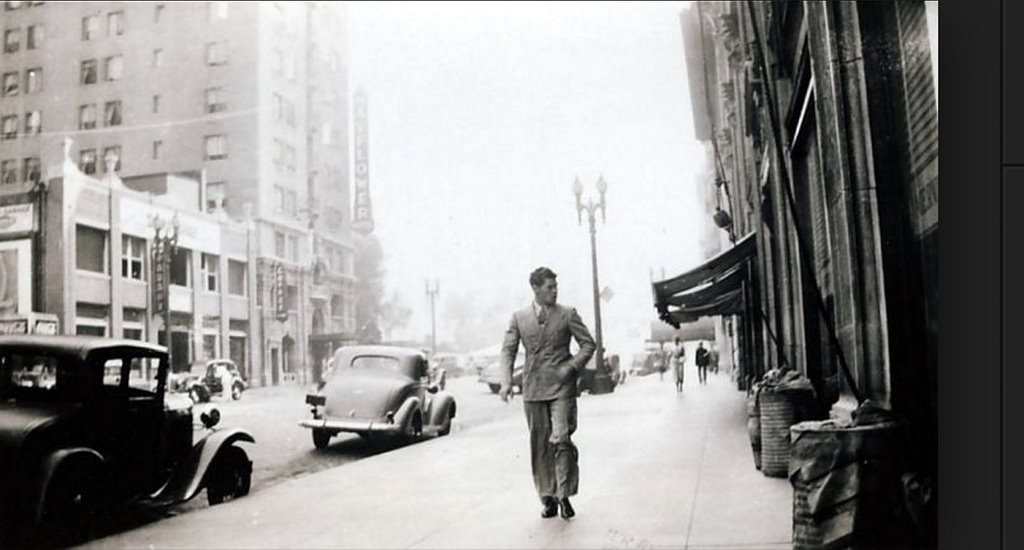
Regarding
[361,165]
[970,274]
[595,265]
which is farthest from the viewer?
[361,165]

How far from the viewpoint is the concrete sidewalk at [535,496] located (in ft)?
8.45

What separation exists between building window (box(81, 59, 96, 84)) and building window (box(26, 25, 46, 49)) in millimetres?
186

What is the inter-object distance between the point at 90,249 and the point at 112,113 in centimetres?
59

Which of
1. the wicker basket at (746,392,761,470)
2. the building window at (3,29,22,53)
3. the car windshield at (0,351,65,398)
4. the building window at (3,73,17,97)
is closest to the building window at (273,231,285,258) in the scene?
the car windshield at (0,351,65,398)

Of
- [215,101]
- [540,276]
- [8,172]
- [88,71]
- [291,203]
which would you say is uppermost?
[88,71]

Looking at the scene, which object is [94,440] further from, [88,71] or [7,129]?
[88,71]

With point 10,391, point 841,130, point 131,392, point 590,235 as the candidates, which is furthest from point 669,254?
point 10,391

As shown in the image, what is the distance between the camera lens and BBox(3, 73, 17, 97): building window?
10.9 feet

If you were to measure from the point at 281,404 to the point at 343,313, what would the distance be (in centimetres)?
39

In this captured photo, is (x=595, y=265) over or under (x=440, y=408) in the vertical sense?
over

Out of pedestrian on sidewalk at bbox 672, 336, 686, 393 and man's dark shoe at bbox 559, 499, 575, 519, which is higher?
pedestrian on sidewalk at bbox 672, 336, 686, 393

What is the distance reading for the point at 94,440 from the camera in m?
2.93

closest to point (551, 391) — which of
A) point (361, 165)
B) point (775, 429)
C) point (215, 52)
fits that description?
point (775, 429)

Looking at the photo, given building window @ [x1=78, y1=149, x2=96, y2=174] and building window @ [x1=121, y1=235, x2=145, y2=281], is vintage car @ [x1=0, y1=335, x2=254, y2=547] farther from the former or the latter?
building window @ [x1=78, y1=149, x2=96, y2=174]
